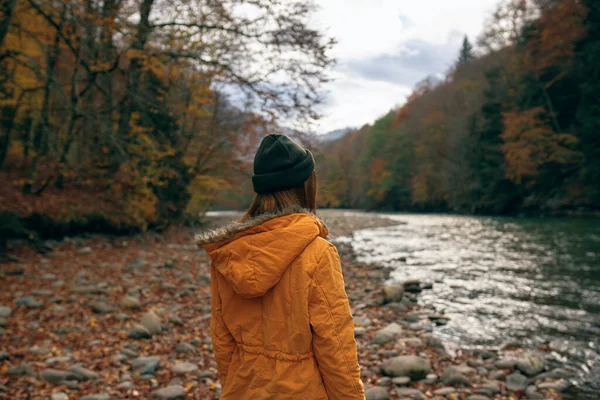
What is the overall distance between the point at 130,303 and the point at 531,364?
18.1ft

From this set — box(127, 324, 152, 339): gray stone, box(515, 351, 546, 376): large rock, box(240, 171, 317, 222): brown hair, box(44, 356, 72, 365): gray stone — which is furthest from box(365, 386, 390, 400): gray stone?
box(44, 356, 72, 365): gray stone

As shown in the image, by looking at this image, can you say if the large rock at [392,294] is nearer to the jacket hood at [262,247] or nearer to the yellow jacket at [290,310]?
the yellow jacket at [290,310]

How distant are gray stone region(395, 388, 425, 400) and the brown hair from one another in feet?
9.81

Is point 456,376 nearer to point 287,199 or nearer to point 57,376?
point 287,199

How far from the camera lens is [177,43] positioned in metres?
10.1

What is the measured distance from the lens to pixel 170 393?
3758 mm

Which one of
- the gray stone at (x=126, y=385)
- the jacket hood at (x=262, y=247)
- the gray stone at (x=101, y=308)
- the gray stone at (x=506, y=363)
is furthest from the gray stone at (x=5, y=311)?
the gray stone at (x=506, y=363)

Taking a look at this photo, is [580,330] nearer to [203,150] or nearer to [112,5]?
[112,5]

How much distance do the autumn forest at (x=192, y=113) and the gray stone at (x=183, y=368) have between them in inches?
89.3

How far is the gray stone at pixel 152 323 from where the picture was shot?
17.5 feet

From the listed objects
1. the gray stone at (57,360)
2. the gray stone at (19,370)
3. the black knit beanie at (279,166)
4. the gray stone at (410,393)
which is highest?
the black knit beanie at (279,166)

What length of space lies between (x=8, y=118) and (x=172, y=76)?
629cm

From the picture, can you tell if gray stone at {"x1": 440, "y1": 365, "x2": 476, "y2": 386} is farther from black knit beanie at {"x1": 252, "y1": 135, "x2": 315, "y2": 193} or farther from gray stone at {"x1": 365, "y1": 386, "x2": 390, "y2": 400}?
black knit beanie at {"x1": 252, "y1": 135, "x2": 315, "y2": 193}

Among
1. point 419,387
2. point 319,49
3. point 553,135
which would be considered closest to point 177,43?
point 319,49
